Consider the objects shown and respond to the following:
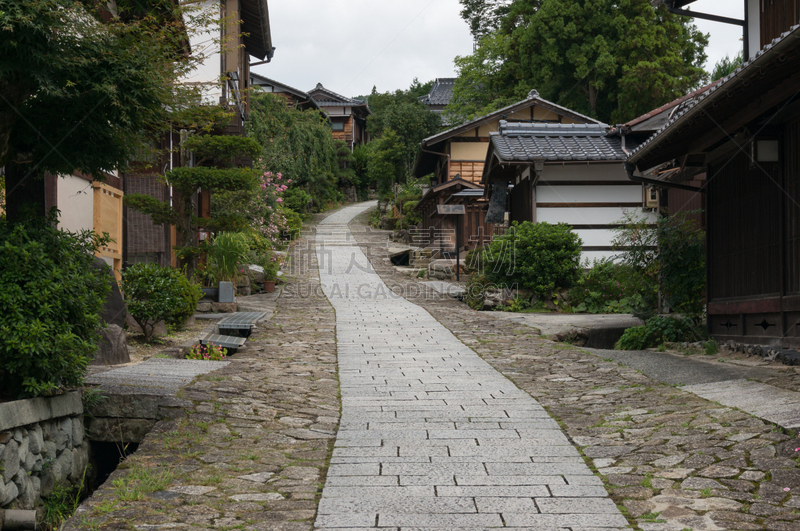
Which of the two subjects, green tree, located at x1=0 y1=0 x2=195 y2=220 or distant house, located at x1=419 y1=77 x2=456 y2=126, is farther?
distant house, located at x1=419 y1=77 x2=456 y2=126

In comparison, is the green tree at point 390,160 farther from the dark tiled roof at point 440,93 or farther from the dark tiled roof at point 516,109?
the dark tiled roof at point 440,93

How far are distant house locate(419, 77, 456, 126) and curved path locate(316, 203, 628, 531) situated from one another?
50179 mm

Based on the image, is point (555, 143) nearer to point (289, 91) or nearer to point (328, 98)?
point (289, 91)

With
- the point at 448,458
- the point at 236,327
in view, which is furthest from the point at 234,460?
the point at 236,327

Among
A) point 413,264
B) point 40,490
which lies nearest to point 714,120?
point 40,490

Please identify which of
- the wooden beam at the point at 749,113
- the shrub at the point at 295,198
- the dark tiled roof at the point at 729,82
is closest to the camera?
the dark tiled roof at the point at 729,82

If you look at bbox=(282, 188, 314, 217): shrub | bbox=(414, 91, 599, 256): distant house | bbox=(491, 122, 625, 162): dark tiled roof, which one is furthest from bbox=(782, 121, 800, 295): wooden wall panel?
bbox=(282, 188, 314, 217): shrub

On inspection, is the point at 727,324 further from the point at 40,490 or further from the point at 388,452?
the point at 40,490

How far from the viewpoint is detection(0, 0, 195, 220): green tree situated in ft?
14.9

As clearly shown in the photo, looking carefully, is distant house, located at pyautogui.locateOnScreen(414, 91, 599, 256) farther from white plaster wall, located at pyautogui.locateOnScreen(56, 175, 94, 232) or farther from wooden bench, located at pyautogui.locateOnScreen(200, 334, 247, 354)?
white plaster wall, located at pyautogui.locateOnScreen(56, 175, 94, 232)

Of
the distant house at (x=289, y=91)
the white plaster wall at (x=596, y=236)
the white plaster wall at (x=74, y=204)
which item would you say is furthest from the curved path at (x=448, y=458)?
the distant house at (x=289, y=91)

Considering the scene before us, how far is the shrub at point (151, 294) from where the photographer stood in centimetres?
A: 960

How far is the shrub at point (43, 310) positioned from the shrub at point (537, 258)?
12.7m

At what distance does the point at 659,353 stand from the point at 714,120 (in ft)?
11.5
